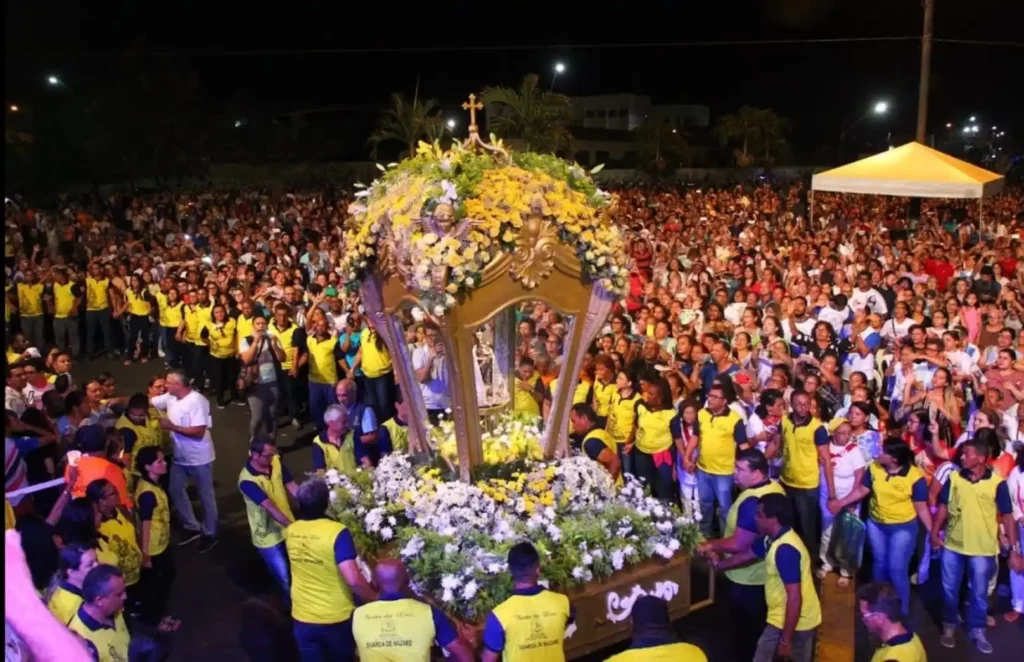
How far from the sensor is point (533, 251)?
20.8 feet

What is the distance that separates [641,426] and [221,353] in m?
6.12

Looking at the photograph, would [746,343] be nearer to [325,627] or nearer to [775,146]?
[325,627]

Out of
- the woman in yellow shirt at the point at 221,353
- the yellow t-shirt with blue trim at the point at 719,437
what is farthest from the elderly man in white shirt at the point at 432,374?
the woman in yellow shirt at the point at 221,353

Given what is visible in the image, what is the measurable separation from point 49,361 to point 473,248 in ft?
18.5

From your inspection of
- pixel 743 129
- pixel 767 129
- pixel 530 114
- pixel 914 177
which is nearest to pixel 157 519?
pixel 914 177

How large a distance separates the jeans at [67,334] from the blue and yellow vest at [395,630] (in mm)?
11579

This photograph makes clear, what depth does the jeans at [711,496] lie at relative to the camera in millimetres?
7664

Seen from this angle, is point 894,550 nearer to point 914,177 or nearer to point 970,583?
point 970,583

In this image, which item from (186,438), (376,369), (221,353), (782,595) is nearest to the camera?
(782,595)

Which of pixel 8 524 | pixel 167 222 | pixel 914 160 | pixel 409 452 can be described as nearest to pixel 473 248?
pixel 409 452

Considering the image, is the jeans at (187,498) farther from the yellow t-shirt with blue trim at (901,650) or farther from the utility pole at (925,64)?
the utility pole at (925,64)

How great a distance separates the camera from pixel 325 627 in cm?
541

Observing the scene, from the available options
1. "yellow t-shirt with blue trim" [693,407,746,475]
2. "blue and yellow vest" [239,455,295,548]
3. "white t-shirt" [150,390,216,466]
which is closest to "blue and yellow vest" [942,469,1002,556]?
"yellow t-shirt with blue trim" [693,407,746,475]

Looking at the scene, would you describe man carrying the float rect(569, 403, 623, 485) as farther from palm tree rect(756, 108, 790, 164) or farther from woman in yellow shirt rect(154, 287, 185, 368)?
palm tree rect(756, 108, 790, 164)
